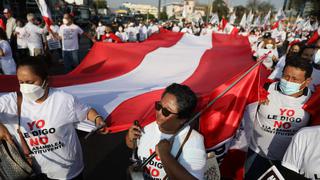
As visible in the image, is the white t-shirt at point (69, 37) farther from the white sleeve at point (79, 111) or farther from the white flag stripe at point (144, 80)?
the white sleeve at point (79, 111)

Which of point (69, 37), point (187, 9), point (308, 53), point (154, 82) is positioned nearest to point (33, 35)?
point (69, 37)

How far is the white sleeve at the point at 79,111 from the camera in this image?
85.3 inches

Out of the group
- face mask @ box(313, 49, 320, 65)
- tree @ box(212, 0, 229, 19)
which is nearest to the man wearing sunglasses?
face mask @ box(313, 49, 320, 65)

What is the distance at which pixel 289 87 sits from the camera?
A: 2479mm

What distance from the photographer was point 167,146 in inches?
60.8

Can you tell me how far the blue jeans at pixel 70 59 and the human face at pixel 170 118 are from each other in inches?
261

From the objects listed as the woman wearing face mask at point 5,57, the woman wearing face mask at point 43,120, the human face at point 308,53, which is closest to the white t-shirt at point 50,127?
the woman wearing face mask at point 43,120

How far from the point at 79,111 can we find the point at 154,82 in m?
1.65

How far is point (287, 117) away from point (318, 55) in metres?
1.72

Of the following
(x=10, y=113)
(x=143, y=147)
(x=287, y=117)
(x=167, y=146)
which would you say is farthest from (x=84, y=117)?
(x=287, y=117)

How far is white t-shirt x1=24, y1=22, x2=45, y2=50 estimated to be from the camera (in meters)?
7.87

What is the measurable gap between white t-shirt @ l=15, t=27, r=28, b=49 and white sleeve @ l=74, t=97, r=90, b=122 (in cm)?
684

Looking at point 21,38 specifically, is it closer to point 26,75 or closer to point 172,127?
point 26,75

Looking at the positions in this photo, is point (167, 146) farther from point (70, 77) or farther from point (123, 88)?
point (70, 77)
